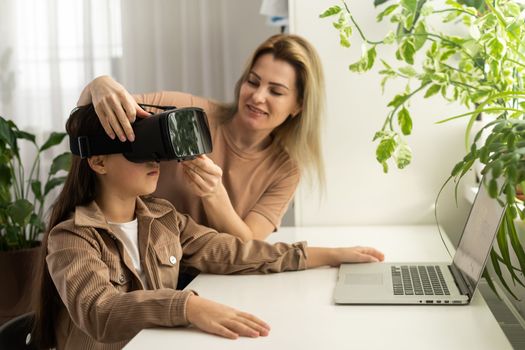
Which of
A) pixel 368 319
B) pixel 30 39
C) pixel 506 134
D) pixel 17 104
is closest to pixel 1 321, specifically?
pixel 17 104

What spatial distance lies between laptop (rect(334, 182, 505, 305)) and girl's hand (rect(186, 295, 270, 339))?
0.69 feet

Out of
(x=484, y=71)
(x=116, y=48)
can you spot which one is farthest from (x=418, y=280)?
(x=116, y=48)

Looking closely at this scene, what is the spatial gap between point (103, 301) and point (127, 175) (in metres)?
0.31

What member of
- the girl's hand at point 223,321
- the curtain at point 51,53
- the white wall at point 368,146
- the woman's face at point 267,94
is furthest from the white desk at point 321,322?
the curtain at point 51,53

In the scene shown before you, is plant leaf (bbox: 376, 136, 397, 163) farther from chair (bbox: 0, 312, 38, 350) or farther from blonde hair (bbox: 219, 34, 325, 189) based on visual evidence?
chair (bbox: 0, 312, 38, 350)

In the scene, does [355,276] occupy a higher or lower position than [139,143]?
lower

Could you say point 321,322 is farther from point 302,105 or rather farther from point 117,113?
point 302,105

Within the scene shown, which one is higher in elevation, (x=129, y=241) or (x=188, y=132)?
(x=188, y=132)

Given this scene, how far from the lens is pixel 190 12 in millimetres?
3152

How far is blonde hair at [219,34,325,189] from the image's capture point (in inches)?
75.4

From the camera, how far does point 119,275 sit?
1341mm

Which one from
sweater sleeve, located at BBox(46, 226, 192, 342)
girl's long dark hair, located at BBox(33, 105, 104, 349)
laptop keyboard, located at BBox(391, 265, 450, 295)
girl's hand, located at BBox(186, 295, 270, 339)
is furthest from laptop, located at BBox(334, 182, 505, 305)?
girl's long dark hair, located at BBox(33, 105, 104, 349)

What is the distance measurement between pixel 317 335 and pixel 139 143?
0.50 metres

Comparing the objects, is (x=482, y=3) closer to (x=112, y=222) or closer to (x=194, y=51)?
(x=112, y=222)
